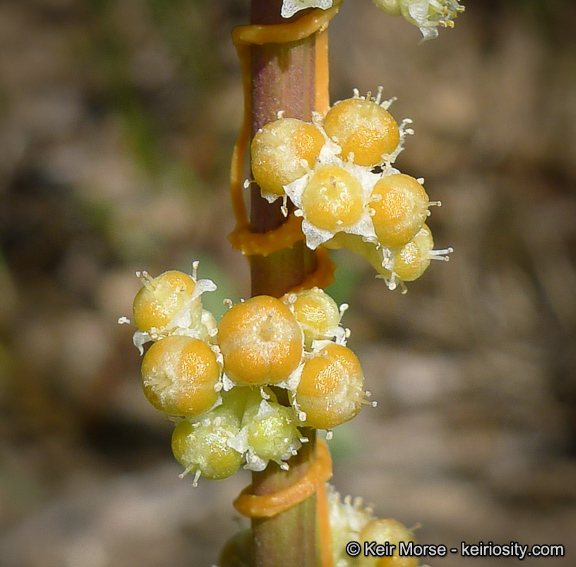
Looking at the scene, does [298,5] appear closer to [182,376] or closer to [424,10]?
[424,10]

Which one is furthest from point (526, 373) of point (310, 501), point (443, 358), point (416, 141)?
point (310, 501)

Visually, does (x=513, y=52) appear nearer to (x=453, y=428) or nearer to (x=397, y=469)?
(x=453, y=428)

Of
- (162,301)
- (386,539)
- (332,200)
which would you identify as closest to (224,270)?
(386,539)

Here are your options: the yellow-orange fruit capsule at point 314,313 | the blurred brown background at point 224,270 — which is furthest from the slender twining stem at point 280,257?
the blurred brown background at point 224,270

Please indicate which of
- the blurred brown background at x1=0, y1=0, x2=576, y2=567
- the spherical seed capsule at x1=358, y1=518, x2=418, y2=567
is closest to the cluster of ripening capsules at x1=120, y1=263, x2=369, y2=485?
the spherical seed capsule at x1=358, y1=518, x2=418, y2=567

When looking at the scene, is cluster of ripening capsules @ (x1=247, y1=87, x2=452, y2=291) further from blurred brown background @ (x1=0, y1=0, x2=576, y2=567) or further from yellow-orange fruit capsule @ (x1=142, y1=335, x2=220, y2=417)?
blurred brown background @ (x1=0, y1=0, x2=576, y2=567)

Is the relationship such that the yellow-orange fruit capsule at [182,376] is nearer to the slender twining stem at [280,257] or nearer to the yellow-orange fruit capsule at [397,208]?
the slender twining stem at [280,257]
